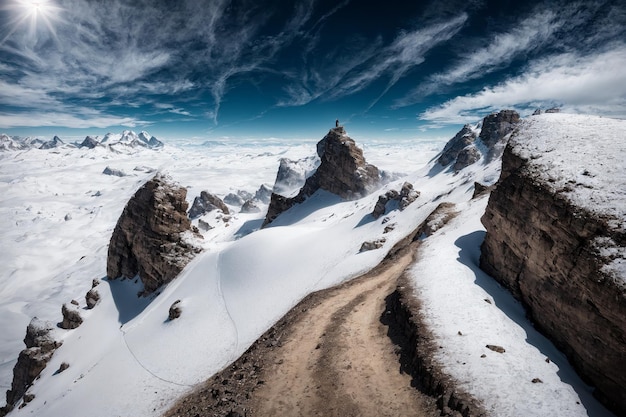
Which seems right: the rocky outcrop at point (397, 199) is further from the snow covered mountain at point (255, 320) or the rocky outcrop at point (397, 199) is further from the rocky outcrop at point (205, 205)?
the rocky outcrop at point (205, 205)

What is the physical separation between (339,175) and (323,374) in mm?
95601

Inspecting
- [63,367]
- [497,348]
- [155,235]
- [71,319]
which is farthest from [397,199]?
[71,319]

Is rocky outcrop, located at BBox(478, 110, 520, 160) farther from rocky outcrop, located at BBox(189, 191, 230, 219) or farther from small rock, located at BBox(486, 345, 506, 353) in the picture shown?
rocky outcrop, located at BBox(189, 191, 230, 219)

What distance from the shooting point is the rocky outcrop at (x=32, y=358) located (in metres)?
42.7

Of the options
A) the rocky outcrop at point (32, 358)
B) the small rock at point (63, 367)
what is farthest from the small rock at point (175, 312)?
the rocky outcrop at point (32, 358)

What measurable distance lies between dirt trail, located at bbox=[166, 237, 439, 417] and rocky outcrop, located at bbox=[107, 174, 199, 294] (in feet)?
119

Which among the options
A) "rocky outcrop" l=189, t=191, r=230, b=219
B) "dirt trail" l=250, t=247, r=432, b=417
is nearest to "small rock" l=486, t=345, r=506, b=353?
"dirt trail" l=250, t=247, r=432, b=417

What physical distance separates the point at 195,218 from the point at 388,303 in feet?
430

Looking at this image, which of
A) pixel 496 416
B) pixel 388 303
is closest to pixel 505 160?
pixel 388 303

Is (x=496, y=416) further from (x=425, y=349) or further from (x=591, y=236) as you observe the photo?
(x=591, y=236)

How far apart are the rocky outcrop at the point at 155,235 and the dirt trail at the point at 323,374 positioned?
36.2 m

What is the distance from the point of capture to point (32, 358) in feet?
141

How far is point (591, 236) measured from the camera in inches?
541

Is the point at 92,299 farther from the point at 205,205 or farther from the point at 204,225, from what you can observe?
the point at 205,205
